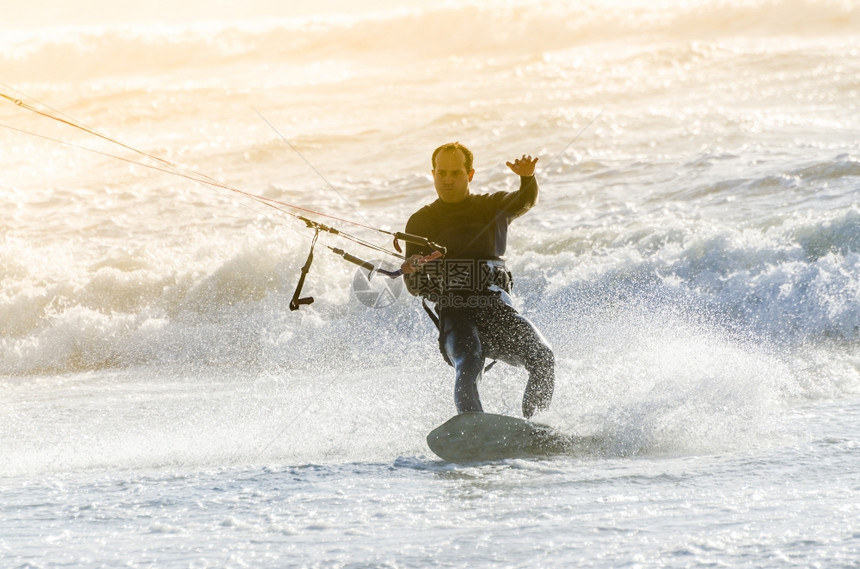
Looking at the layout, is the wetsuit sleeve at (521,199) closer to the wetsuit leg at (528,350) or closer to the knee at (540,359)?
the wetsuit leg at (528,350)

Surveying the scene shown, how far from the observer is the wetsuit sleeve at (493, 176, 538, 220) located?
559 centimetres

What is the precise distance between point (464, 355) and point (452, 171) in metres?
1.08

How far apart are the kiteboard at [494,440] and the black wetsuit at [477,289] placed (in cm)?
17

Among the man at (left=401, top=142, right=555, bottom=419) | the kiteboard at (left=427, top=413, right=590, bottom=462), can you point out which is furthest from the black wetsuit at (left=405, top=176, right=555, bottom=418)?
the kiteboard at (left=427, top=413, right=590, bottom=462)

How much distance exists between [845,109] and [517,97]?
31.0 feet

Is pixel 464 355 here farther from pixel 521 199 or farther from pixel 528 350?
pixel 521 199

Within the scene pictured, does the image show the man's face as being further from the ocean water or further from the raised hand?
the ocean water

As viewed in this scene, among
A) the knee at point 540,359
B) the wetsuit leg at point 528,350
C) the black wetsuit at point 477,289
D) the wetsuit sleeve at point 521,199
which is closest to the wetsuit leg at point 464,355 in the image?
the black wetsuit at point 477,289

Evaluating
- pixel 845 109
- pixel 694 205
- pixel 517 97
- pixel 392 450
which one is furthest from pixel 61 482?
pixel 517 97

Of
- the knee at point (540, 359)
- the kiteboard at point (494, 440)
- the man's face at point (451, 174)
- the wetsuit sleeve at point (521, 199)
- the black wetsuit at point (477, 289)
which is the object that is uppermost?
the man's face at point (451, 174)

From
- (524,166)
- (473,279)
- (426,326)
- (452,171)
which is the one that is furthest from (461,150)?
(426,326)

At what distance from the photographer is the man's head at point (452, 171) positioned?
560cm

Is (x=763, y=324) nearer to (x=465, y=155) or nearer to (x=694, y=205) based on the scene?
(x=694, y=205)

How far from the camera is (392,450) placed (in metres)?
5.95
